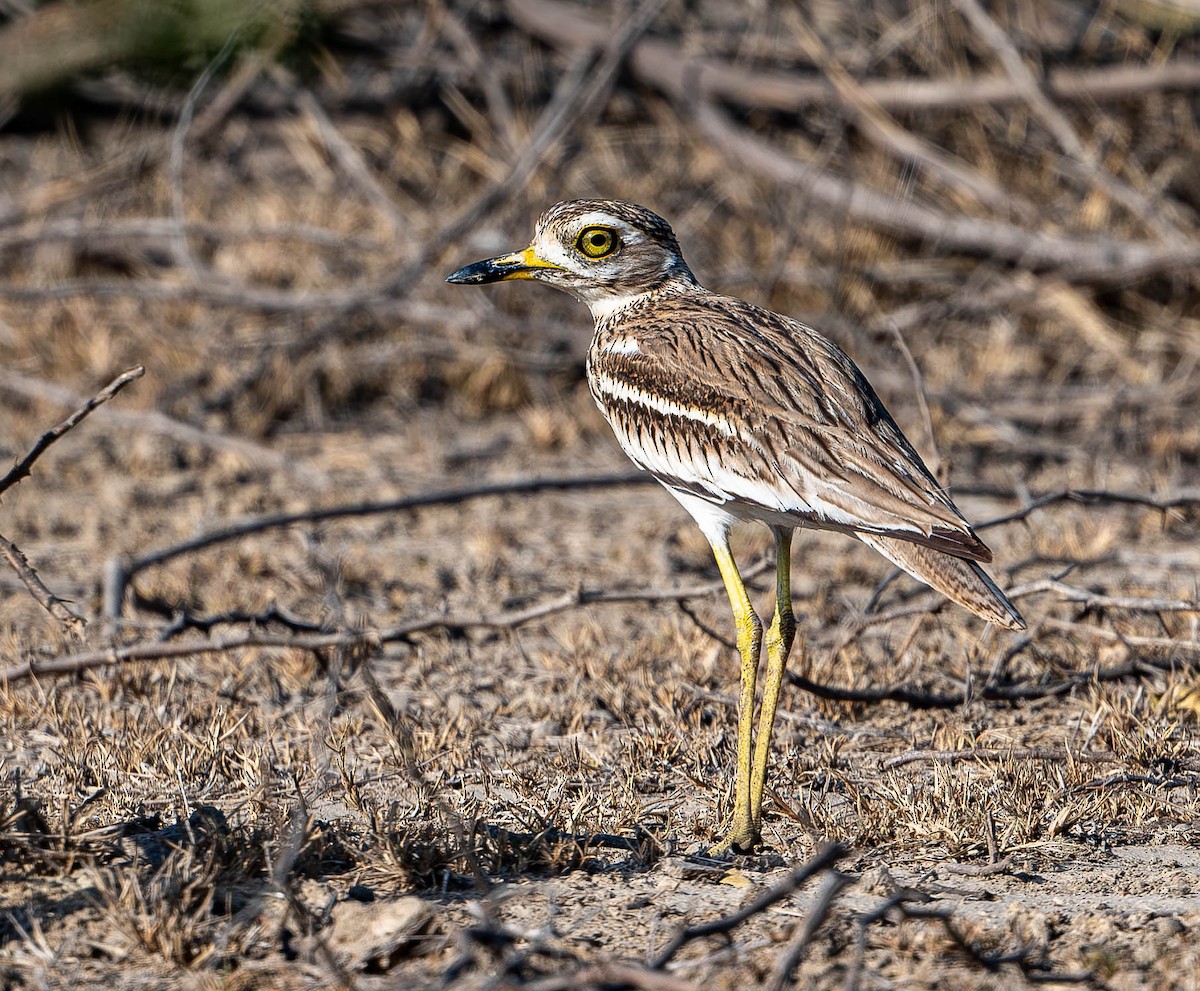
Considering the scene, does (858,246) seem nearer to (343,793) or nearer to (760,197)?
(760,197)

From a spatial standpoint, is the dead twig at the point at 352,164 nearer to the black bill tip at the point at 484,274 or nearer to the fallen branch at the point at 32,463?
the black bill tip at the point at 484,274

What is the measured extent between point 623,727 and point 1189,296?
183 inches

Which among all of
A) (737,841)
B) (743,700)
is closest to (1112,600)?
(743,700)

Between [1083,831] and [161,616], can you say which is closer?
[1083,831]

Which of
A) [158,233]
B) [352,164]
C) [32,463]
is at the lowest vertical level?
[32,463]

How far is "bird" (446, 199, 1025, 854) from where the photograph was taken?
3184mm

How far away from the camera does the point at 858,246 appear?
288 inches

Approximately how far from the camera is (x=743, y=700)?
3416mm

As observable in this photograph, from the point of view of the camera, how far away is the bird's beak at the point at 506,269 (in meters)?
4.07

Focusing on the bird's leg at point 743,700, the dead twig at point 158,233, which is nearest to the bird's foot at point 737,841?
the bird's leg at point 743,700

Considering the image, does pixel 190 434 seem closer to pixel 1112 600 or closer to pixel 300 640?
pixel 300 640

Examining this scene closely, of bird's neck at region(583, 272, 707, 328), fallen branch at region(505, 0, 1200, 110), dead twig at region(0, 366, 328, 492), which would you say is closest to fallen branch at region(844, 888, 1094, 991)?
bird's neck at region(583, 272, 707, 328)

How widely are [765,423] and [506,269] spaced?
105 cm

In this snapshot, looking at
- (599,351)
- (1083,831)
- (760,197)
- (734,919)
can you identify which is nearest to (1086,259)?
(760,197)
